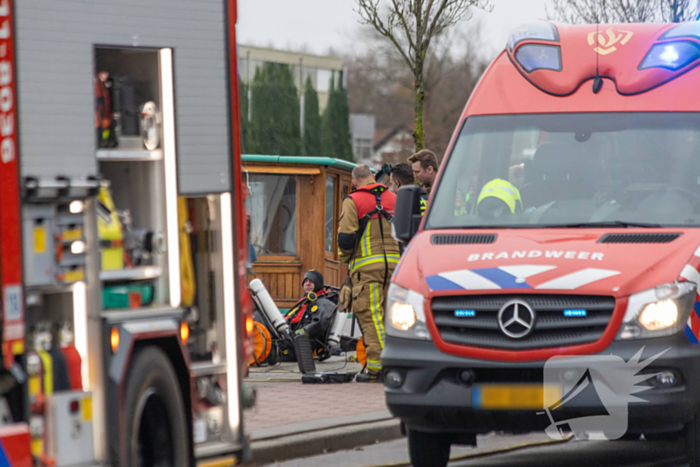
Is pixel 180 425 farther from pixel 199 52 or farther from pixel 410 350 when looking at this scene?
pixel 199 52

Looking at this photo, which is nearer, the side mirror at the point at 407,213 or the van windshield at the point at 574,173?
the van windshield at the point at 574,173

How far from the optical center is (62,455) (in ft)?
16.3

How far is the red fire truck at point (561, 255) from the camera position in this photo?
595 centimetres

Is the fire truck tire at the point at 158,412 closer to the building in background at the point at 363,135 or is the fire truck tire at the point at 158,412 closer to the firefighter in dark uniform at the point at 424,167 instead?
the firefighter in dark uniform at the point at 424,167

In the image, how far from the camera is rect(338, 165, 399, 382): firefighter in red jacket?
34.7 feet

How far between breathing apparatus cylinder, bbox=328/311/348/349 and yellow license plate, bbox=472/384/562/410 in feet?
21.2

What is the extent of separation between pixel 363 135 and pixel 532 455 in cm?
8448

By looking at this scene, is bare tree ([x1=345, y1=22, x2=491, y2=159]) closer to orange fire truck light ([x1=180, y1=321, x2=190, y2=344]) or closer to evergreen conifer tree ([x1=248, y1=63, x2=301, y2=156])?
evergreen conifer tree ([x1=248, y1=63, x2=301, y2=156])

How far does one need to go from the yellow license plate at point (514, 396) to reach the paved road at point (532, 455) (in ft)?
4.81

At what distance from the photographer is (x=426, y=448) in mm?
6898

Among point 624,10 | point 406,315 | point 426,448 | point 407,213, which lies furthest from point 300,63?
point 406,315

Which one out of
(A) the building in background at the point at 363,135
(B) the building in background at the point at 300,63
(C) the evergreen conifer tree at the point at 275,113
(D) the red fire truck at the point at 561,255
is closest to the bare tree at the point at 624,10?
(D) the red fire truck at the point at 561,255

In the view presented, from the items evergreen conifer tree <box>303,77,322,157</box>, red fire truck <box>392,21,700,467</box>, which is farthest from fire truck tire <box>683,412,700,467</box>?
evergreen conifer tree <box>303,77,322,157</box>

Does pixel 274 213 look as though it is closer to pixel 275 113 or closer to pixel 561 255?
pixel 561 255
